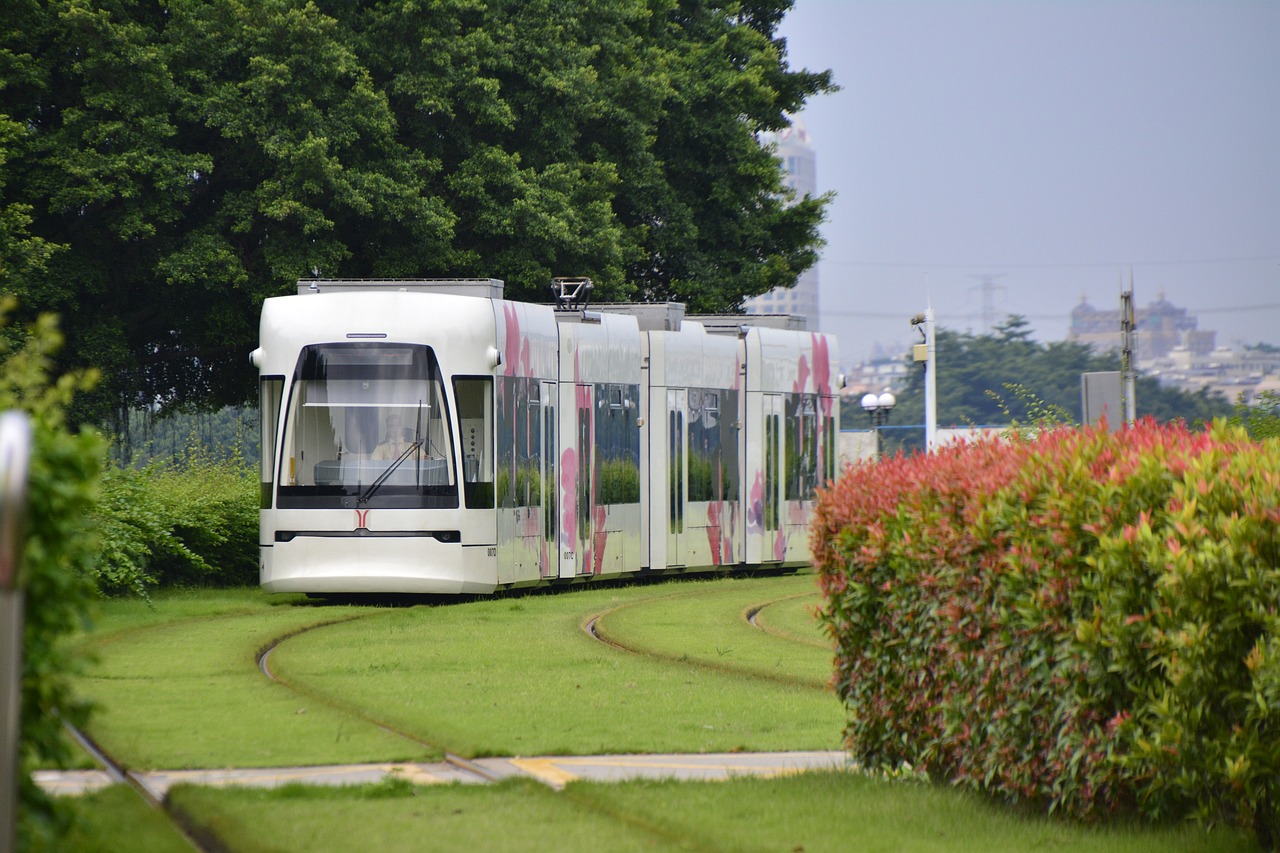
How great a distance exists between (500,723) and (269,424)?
10.3 m

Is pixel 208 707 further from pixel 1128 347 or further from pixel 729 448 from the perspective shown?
pixel 729 448

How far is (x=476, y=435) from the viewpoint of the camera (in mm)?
21422

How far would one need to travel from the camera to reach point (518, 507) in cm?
2227

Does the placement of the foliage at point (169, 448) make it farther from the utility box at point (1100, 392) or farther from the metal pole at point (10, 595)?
the metal pole at point (10, 595)

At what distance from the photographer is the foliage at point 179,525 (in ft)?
64.0

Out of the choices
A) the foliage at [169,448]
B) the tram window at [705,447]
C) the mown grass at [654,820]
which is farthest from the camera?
the foliage at [169,448]

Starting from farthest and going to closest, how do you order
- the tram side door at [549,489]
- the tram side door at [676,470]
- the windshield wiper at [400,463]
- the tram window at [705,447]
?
the tram window at [705,447]
the tram side door at [676,470]
the tram side door at [549,489]
the windshield wiper at [400,463]

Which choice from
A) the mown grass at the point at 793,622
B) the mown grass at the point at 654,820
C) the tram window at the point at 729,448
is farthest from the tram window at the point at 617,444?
the mown grass at the point at 654,820

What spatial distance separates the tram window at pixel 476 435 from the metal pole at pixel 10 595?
17.1m

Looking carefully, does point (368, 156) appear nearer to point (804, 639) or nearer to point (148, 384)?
point (148, 384)

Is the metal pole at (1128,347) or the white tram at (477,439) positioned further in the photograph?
the metal pole at (1128,347)

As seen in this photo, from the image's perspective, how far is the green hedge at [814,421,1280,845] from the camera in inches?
274

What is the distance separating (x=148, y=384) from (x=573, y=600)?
57.9 feet

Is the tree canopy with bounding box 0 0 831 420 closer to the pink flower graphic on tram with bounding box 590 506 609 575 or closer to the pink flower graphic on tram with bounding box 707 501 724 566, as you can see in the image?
the pink flower graphic on tram with bounding box 707 501 724 566
